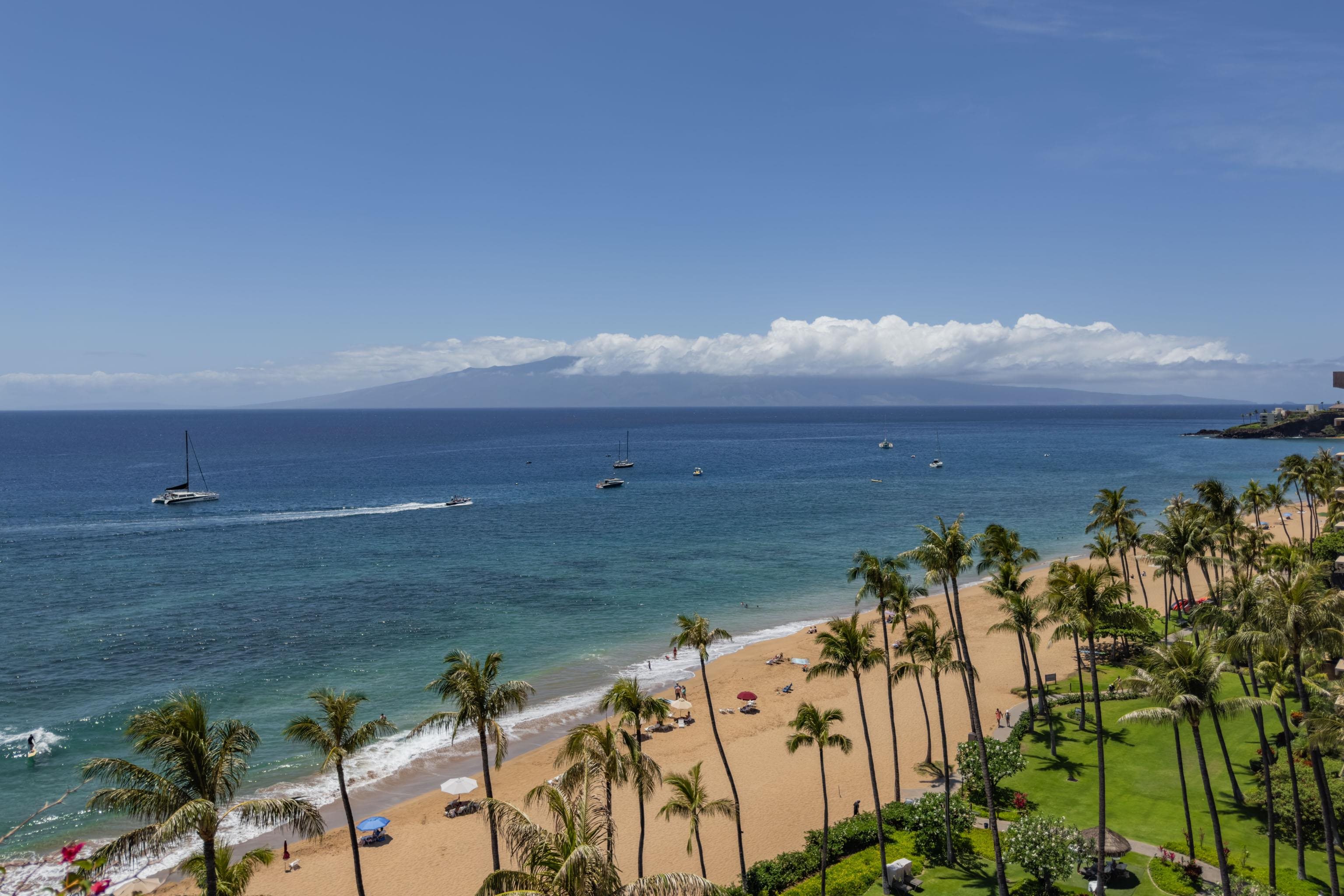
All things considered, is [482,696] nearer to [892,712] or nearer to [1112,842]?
[892,712]

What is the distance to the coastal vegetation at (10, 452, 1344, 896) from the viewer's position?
66.7 ft

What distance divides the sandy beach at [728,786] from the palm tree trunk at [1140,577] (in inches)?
333

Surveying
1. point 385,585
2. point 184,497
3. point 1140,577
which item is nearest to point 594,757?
point 1140,577

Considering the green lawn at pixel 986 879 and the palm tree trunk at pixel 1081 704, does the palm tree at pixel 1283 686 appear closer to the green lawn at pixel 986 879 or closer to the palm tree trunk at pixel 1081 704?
the green lawn at pixel 986 879

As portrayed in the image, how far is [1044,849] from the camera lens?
28.3 metres

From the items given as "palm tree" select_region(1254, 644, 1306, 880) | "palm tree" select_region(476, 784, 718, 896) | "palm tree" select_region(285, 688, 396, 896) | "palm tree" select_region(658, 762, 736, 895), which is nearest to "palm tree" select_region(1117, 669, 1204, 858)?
"palm tree" select_region(1254, 644, 1306, 880)

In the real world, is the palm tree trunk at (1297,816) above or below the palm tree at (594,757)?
Answer: below

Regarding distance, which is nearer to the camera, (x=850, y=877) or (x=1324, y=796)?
(x=1324, y=796)

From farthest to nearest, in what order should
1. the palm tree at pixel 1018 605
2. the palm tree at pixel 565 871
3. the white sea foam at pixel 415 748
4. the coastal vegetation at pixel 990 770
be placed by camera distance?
the palm tree at pixel 1018 605, the white sea foam at pixel 415 748, the coastal vegetation at pixel 990 770, the palm tree at pixel 565 871

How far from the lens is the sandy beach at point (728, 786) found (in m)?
35.4

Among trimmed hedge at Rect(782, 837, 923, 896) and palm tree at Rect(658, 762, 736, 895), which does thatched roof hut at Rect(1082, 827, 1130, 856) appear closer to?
trimmed hedge at Rect(782, 837, 923, 896)

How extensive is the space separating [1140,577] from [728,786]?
142ft

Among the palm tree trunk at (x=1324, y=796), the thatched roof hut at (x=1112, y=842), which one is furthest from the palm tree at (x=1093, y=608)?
the palm tree trunk at (x=1324, y=796)

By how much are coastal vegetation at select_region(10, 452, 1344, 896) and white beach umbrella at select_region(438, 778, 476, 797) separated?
277 centimetres
